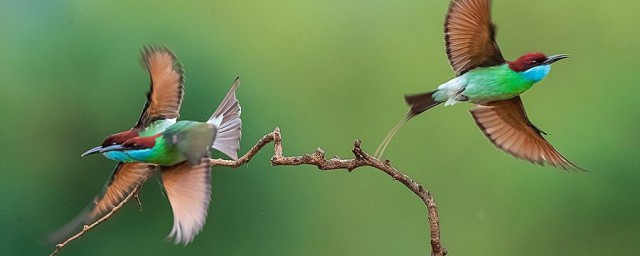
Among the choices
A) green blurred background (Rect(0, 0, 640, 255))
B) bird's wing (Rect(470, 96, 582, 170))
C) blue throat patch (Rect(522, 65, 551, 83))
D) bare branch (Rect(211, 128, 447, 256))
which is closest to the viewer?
bare branch (Rect(211, 128, 447, 256))

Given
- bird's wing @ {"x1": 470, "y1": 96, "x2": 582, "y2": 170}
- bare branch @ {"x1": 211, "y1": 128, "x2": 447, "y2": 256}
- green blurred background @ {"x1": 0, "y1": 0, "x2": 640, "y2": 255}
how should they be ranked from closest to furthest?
bare branch @ {"x1": 211, "y1": 128, "x2": 447, "y2": 256} < bird's wing @ {"x1": 470, "y1": 96, "x2": 582, "y2": 170} < green blurred background @ {"x1": 0, "y1": 0, "x2": 640, "y2": 255}

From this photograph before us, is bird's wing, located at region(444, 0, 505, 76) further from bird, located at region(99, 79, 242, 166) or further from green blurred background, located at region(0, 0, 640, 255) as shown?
green blurred background, located at region(0, 0, 640, 255)

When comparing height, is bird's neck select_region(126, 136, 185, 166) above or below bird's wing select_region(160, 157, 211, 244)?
above

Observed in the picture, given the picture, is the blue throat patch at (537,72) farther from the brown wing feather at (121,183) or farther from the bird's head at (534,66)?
the brown wing feather at (121,183)

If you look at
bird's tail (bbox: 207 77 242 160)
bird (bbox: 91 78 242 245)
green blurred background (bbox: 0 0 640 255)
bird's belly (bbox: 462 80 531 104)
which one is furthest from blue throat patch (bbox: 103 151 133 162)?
green blurred background (bbox: 0 0 640 255)

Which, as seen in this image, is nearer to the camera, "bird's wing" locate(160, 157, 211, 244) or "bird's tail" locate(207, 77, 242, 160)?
"bird's wing" locate(160, 157, 211, 244)

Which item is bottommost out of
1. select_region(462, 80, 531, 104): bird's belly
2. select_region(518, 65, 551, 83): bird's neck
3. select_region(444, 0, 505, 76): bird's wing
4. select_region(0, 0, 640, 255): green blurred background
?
select_region(0, 0, 640, 255): green blurred background

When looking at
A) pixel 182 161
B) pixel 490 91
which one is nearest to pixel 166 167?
pixel 182 161
